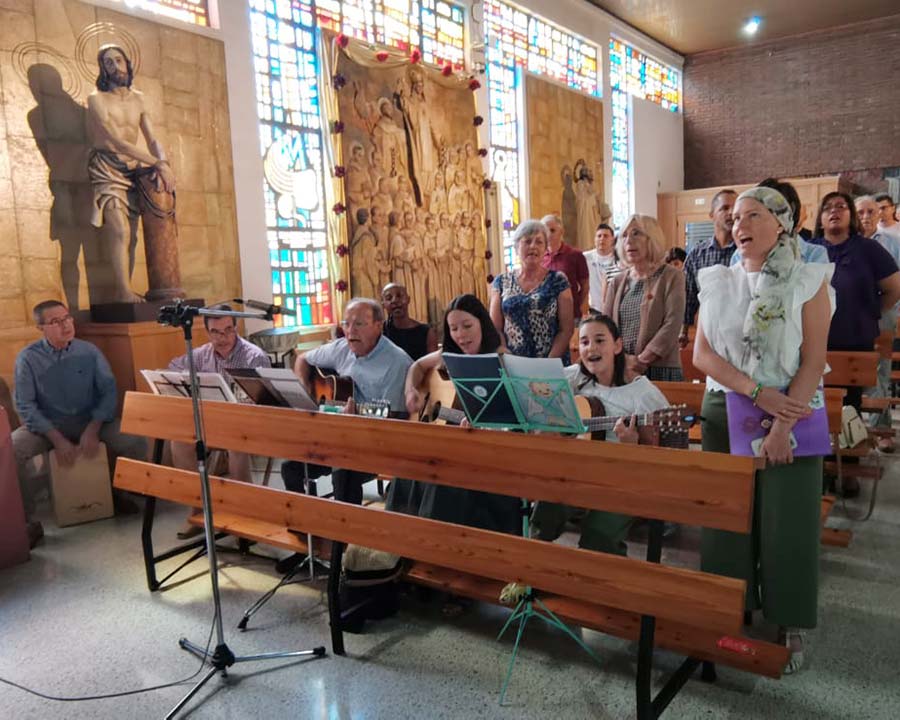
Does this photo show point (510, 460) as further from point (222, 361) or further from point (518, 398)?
point (222, 361)

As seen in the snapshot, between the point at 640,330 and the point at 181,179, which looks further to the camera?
the point at 181,179

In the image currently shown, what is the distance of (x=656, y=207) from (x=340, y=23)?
8.27m

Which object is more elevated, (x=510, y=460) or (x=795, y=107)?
(x=795, y=107)

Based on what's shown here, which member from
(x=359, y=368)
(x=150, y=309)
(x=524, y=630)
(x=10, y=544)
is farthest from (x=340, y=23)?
(x=524, y=630)

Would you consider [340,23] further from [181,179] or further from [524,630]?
[524,630]

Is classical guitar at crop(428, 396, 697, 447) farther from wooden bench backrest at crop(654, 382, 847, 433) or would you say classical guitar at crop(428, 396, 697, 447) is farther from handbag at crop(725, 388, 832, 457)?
wooden bench backrest at crop(654, 382, 847, 433)

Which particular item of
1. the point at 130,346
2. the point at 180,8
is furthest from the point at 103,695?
the point at 180,8

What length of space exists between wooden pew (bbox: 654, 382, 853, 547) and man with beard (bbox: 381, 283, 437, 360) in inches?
65.3

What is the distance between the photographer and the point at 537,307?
3.78 meters

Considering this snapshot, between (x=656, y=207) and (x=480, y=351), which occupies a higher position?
(x=656, y=207)

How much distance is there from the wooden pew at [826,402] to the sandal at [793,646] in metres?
0.84

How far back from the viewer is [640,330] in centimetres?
361

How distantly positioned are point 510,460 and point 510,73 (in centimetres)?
866

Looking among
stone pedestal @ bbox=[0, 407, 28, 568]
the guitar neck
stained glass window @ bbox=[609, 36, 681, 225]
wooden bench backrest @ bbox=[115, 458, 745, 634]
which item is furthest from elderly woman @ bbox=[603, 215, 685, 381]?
stained glass window @ bbox=[609, 36, 681, 225]
